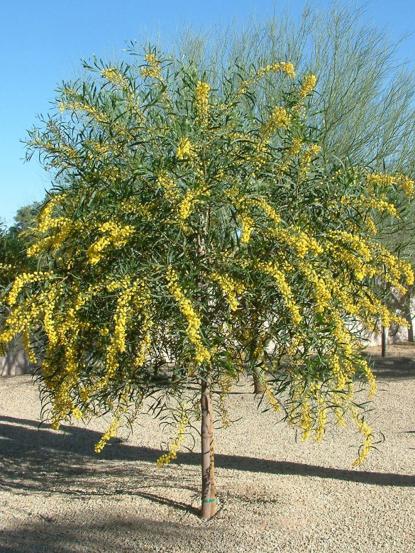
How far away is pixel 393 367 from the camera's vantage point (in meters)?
18.5

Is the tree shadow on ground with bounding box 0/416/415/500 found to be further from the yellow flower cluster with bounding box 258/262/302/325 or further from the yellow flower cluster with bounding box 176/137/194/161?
the yellow flower cluster with bounding box 176/137/194/161

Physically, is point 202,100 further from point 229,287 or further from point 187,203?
point 229,287

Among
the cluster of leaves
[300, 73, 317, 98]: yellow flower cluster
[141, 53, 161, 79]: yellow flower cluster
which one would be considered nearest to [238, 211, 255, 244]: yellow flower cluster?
the cluster of leaves

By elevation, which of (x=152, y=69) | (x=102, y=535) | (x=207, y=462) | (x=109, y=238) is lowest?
(x=102, y=535)

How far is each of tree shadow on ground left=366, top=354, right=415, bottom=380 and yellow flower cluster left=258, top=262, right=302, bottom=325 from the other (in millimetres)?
11329

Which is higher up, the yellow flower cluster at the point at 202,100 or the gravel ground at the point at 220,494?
the yellow flower cluster at the point at 202,100

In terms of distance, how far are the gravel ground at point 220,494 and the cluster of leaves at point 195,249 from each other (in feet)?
3.04

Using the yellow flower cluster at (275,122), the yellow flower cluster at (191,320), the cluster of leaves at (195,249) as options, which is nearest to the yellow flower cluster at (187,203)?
the cluster of leaves at (195,249)

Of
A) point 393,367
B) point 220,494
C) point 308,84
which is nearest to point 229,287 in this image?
point 308,84

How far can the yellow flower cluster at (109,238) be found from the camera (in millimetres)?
5008

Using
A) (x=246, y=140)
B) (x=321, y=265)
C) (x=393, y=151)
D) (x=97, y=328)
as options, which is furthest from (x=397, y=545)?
(x=393, y=151)

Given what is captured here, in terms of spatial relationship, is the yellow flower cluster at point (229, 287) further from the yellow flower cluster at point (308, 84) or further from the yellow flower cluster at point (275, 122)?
the yellow flower cluster at point (308, 84)

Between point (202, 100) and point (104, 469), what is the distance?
4.77 m

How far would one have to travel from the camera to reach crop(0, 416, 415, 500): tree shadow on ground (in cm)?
A: 772
